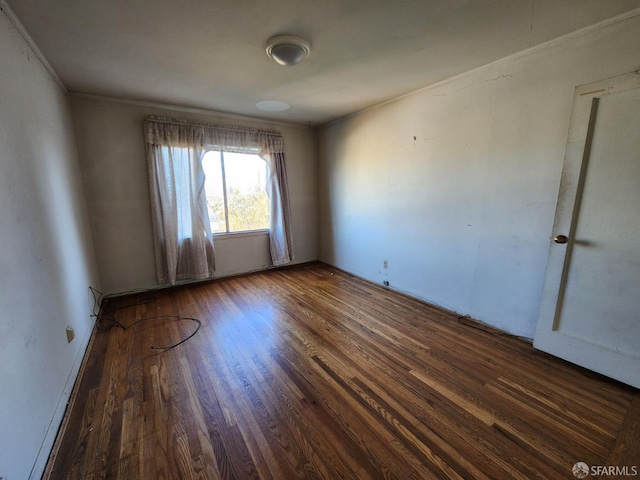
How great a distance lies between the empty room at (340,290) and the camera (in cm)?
129

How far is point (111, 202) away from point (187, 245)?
93 cm

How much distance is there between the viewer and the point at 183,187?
3.29 metres

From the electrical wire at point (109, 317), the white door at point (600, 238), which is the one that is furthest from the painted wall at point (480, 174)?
the electrical wire at point (109, 317)

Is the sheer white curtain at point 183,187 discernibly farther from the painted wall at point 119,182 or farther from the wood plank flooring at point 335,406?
the wood plank flooring at point 335,406

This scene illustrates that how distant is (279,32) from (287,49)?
0.13m

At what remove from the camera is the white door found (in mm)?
1594

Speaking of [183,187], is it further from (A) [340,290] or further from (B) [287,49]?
(A) [340,290]

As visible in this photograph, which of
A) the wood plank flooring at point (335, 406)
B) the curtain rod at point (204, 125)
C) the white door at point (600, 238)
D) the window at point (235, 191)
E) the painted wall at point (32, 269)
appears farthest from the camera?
the window at point (235, 191)

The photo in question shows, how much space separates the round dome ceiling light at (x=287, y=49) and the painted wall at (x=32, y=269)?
1433mm

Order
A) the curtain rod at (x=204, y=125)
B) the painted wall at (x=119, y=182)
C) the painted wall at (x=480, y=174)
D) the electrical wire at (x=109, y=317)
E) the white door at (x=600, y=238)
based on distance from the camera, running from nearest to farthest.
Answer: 1. the white door at (x=600, y=238)
2. the painted wall at (x=480, y=174)
3. the electrical wire at (x=109, y=317)
4. the painted wall at (x=119, y=182)
5. the curtain rod at (x=204, y=125)

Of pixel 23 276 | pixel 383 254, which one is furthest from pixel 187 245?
pixel 383 254

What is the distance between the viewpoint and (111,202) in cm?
297
